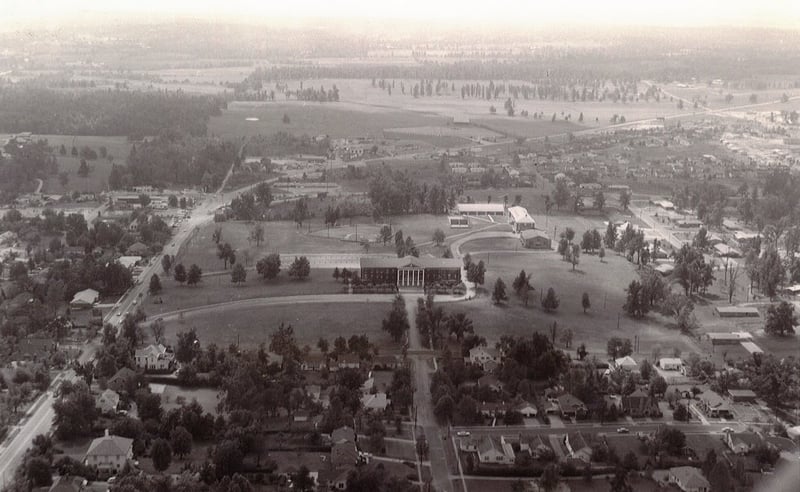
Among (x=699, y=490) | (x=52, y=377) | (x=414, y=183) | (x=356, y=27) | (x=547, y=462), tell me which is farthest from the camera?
(x=356, y=27)

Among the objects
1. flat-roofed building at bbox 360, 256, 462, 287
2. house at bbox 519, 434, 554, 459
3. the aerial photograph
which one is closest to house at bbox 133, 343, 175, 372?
the aerial photograph

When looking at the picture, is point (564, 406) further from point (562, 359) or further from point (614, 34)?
point (614, 34)

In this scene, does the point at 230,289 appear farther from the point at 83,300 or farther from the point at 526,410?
the point at 526,410

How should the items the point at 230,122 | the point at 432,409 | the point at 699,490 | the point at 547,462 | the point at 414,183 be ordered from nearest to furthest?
1. the point at 699,490
2. the point at 547,462
3. the point at 432,409
4. the point at 414,183
5. the point at 230,122

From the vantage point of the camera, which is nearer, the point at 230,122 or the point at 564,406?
the point at 564,406

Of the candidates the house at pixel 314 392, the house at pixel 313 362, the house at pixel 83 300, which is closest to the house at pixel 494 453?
the house at pixel 314 392

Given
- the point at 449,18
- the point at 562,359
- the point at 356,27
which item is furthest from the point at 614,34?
the point at 562,359

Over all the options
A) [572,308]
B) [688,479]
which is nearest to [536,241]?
[572,308]
